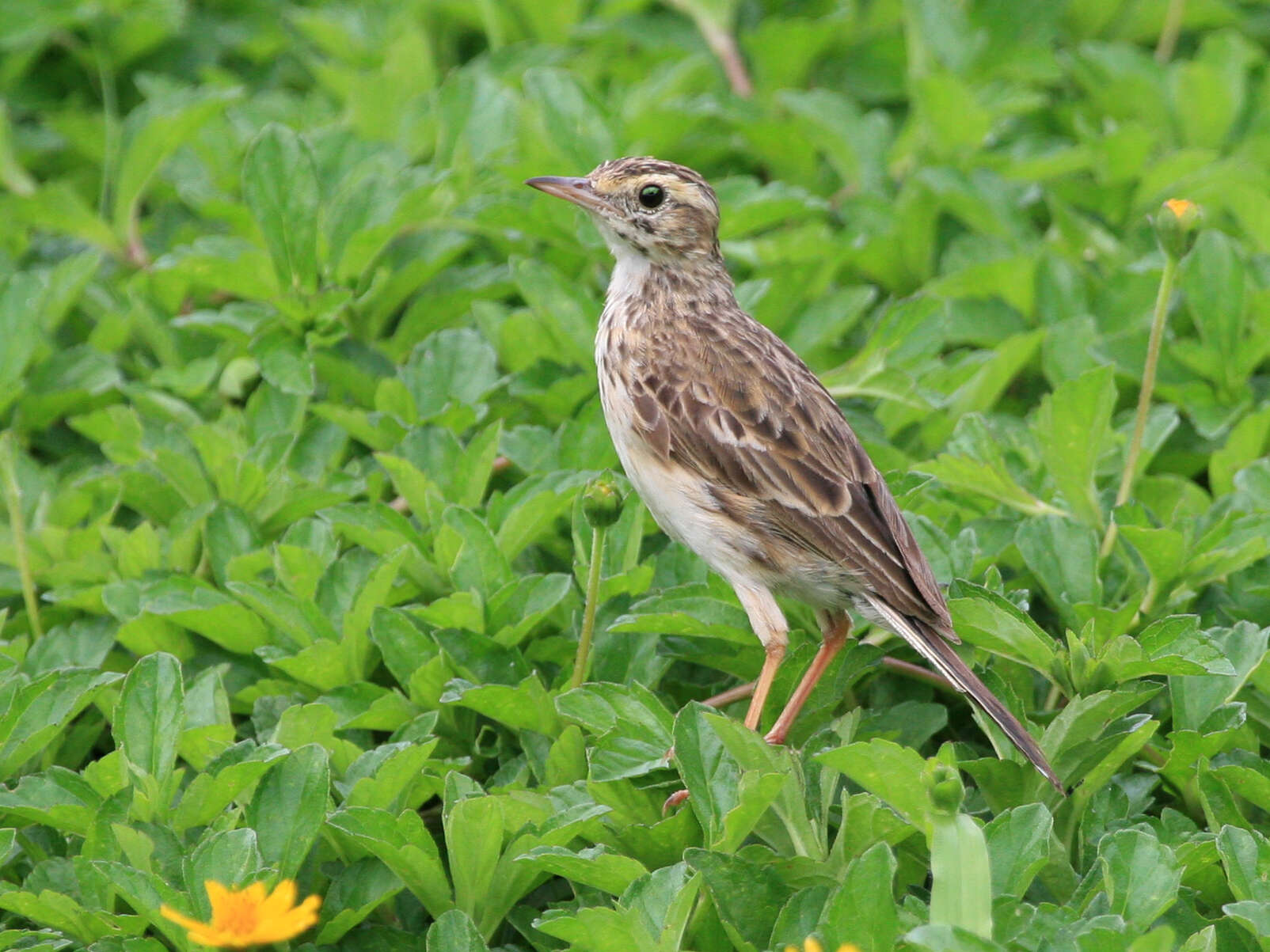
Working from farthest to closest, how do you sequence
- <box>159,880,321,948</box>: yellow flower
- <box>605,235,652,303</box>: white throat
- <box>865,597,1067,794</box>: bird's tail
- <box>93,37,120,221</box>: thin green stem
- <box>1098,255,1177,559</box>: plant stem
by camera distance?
<box>93,37,120,221</box>: thin green stem, <box>605,235,652,303</box>: white throat, <box>1098,255,1177,559</box>: plant stem, <box>865,597,1067,794</box>: bird's tail, <box>159,880,321,948</box>: yellow flower

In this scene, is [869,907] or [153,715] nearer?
[869,907]

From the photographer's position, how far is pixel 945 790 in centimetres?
310

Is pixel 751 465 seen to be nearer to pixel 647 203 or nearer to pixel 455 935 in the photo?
pixel 647 203

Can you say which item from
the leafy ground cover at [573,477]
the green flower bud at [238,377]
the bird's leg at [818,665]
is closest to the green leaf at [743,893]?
the leafy ground cover at [573,477]

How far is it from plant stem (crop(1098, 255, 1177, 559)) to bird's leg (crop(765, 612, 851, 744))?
85cm

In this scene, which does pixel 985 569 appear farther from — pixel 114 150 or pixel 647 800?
pixel 114 150

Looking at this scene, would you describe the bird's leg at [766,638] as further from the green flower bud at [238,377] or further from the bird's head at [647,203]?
the green flower bud at [238,377]

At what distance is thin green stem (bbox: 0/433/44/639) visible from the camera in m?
4.82

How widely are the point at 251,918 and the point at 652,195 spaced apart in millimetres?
2987

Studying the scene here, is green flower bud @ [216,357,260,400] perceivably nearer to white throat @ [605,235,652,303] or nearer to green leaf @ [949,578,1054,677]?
white throat @ [605,235,652,303]

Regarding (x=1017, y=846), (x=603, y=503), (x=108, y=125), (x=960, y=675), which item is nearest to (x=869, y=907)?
(x=1017, y=846)

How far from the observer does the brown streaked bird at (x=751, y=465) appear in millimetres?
4340

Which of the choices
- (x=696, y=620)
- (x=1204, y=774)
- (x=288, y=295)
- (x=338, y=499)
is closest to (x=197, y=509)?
(x=338, y=499)

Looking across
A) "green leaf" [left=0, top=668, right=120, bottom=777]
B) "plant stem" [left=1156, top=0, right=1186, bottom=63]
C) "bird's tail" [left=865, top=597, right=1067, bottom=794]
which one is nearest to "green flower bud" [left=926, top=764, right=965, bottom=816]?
"bird's tail" [left=865, top=597, right=1067, bottom=794]
